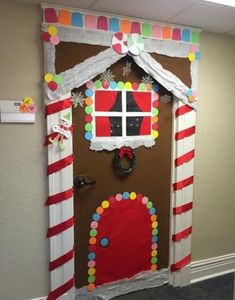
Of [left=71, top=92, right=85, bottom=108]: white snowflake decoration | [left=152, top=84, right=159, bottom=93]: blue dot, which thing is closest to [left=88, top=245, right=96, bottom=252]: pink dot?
[left=71, top=92, right=85, bottom=108]: white snowflake decoration

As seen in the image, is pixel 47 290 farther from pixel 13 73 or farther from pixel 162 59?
pixel 162 59

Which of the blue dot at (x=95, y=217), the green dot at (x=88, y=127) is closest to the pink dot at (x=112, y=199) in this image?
the blue dot at (x=95, y=217)

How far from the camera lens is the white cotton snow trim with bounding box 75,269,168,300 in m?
2.21

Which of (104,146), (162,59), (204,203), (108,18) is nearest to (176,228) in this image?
(204,203)

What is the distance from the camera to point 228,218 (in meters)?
2.69

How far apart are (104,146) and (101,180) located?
0.88 feet

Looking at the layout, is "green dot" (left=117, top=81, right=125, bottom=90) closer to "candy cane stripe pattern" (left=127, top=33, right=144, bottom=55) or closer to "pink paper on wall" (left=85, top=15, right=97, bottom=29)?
"candy cane stripe pattern" (left=127, top=33, right=144, bottom=55)

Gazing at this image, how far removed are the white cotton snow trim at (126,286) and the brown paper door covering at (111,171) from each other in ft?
0.26

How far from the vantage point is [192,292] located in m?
2.39

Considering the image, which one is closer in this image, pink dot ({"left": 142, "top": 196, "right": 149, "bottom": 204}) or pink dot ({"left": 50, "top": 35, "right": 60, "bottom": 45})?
pink dot ({"left": 50, "top": 35, "right": 60, "bottom": 45})

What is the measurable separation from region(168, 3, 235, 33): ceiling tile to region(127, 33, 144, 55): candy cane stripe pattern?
0.95 feet

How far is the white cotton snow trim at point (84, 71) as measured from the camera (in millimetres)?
1899

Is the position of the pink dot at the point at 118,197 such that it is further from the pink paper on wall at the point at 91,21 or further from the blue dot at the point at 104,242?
the pink paper on wall at the point at 91,21

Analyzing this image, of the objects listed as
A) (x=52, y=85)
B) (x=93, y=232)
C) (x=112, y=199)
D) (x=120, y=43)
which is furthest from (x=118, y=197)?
(x=120, y=43)
